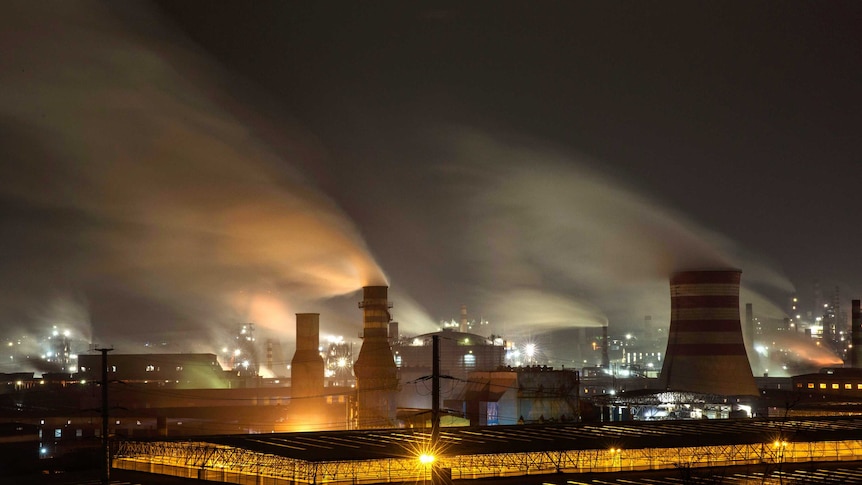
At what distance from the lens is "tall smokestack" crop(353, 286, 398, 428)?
43062mm

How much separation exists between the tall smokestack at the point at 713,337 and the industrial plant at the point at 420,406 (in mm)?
64

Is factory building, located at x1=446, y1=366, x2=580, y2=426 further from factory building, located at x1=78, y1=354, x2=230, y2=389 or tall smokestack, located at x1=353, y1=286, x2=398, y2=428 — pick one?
factory building, located at x1=78, y1=354, x2=230, y2=389

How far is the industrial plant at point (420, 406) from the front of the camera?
81.4ft

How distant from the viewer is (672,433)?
29.5 metres

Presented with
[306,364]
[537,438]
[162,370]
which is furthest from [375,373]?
[162,370]

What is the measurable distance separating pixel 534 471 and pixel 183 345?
275ft

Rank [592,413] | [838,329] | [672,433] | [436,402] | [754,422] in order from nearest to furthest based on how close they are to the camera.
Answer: [436,402] < [672,433] < [754,422] < [592,413] < [838,329]

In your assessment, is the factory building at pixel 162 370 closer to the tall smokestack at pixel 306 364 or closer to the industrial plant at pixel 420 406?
the industrial plant at pixel 420 406

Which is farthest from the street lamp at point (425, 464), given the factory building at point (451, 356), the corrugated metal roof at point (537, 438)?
the factory building at point (451, 356)

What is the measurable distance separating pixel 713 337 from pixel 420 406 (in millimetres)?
16375

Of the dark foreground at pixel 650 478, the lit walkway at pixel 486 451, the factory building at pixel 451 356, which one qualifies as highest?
the factory building at pixel 451 356

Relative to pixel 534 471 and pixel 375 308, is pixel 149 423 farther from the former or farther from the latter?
pixel 534 471

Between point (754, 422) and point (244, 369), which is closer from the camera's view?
point (754, 422)

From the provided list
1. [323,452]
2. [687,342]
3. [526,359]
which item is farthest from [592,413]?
[526,359]
